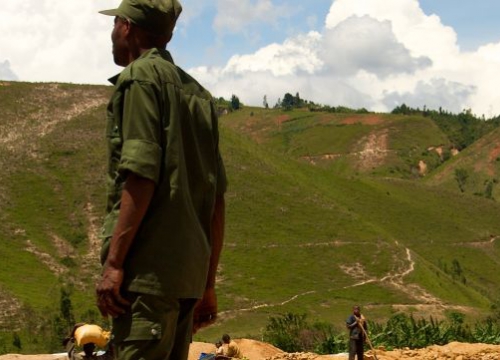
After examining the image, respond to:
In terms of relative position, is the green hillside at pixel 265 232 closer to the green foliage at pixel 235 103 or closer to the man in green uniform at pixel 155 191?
the man in green uniform at pixel 155 191

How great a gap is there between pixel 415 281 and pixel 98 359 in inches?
1560

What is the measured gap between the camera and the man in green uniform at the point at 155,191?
3.21 metres

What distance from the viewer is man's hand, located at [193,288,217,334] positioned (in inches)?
150

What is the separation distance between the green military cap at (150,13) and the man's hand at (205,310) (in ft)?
3.82

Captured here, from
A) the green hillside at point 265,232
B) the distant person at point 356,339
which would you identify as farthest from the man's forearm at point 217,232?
the green hillside at point 265,232

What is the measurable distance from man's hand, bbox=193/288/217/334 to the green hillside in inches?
1003

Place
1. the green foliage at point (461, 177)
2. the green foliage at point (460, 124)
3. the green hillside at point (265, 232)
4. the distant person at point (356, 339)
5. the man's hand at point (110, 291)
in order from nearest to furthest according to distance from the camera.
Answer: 1. the man's hand at point (110, 291)
2. the distant person at point (356, 339)
3. the green hillside at point (265, 232)
4. the green foliage at point (461, 177)
5. the green foliage at point (460, 124)

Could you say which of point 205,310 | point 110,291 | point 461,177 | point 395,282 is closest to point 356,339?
point 205,310

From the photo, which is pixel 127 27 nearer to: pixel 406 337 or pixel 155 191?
pixel 155 191

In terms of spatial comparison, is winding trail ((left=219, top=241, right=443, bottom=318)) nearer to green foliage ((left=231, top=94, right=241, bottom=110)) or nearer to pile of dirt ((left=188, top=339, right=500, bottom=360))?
pile of dirt ((left=188, top=339, right=500, bottom=360))

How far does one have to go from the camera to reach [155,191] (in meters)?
3.33

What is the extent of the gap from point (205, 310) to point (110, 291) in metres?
0.76

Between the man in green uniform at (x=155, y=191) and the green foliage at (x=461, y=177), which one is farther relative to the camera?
the green foliage at (x=461, y=177)

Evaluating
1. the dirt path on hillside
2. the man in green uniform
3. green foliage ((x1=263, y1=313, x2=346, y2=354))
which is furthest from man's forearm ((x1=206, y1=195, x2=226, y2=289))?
the dirt path on hillside
